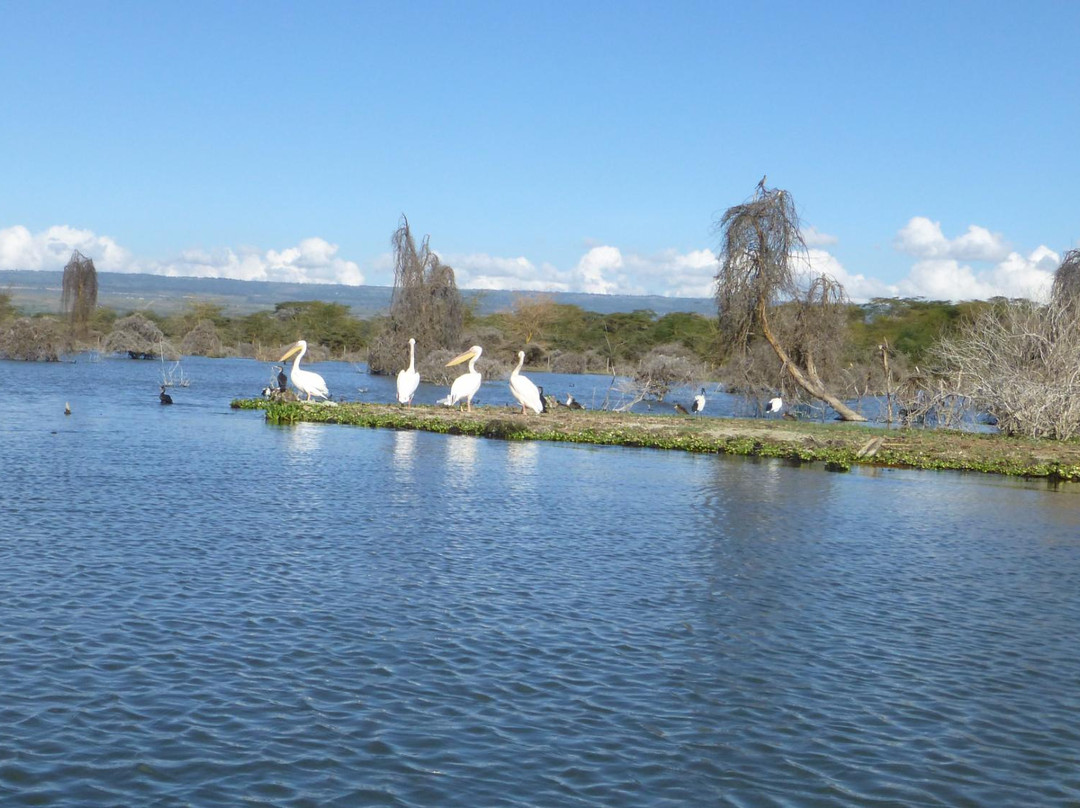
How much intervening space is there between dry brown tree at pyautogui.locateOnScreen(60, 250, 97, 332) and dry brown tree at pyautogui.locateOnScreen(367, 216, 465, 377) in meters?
18.6

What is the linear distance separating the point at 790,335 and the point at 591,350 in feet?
189

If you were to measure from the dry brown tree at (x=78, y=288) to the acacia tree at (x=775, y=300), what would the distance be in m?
43.5

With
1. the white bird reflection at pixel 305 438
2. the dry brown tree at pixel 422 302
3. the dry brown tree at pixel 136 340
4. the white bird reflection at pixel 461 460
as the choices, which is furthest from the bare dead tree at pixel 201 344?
the white bird reflection at pixel 461 460

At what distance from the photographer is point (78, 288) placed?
6606 cm

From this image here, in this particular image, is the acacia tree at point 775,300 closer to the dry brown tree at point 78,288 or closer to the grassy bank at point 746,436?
the grassy bank at point 746,436

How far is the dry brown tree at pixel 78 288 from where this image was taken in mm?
66250

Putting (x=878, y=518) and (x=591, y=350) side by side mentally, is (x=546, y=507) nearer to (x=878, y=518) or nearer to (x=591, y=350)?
(x=878, y=518)

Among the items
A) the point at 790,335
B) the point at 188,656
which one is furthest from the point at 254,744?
the point at 790,335

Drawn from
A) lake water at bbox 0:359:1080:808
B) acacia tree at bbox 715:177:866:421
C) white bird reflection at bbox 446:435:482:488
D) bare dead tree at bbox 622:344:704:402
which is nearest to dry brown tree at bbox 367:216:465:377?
bare dead tree at bbox 622:344:704:402

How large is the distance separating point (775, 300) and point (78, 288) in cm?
4529

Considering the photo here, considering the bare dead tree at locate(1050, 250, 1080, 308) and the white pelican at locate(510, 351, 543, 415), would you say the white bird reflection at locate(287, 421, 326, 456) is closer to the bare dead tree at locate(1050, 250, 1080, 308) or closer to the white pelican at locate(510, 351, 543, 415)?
the white pelican at locate(510, 351, 543, 415)

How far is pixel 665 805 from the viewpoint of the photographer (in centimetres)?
685

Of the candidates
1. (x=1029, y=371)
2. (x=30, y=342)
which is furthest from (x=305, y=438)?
(x=30, y=342)

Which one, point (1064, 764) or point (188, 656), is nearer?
point (1064, 764)
